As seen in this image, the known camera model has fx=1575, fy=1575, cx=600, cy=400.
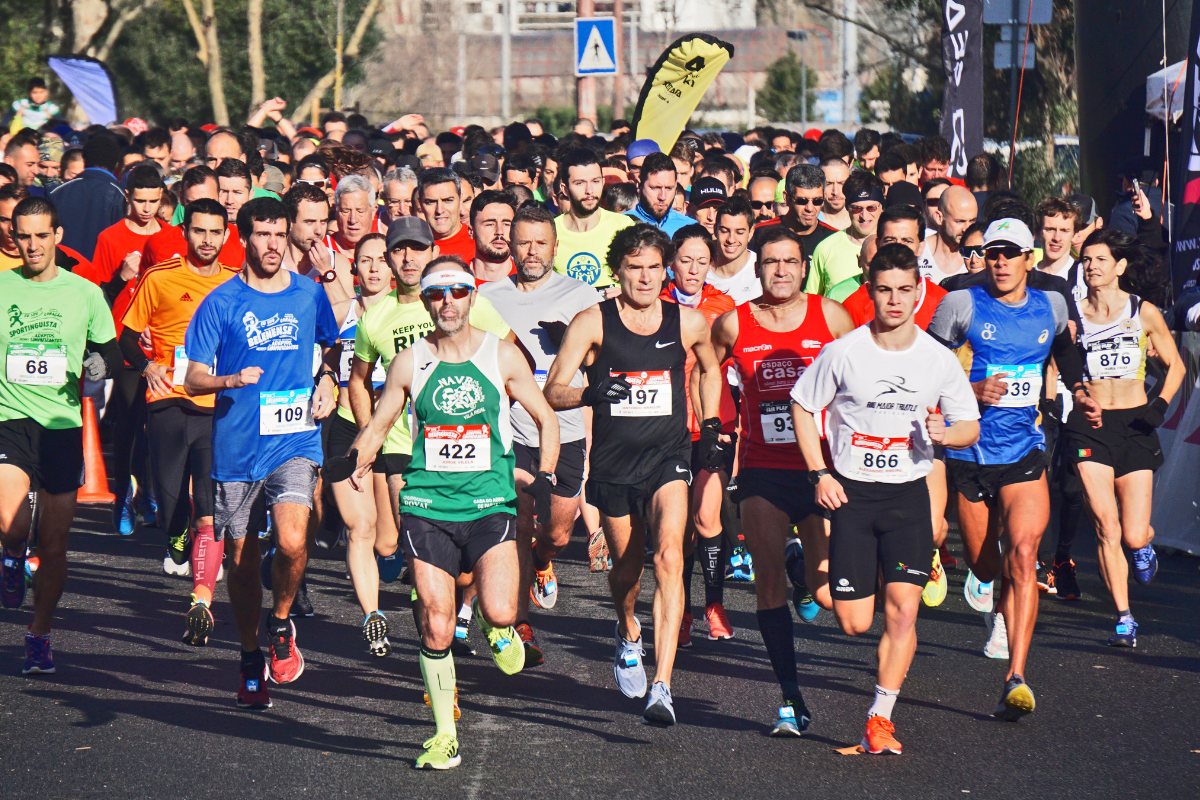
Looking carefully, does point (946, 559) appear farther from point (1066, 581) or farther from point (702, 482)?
point (702, 482)

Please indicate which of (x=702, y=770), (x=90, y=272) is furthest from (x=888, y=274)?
(x=90, y=272)

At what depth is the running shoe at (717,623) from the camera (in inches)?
317

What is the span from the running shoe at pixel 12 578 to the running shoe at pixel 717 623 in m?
3.49

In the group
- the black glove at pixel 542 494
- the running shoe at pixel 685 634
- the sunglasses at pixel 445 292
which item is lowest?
the running shoe at pixel 685 634

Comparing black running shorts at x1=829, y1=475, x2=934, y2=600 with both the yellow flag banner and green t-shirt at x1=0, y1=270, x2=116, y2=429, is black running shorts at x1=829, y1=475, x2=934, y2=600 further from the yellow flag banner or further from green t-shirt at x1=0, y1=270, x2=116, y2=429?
the yellow flag banner

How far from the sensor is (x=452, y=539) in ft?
20.3

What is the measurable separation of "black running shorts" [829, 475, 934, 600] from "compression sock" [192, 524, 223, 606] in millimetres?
3013

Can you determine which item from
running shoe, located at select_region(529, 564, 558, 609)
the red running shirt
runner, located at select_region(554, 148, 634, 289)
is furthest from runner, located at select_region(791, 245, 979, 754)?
runner, located at select_region(554, 148, 634, 289)

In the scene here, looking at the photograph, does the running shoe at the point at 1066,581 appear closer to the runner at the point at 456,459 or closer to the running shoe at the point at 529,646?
the running shoe at the point at 529,646

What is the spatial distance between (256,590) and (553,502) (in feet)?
5.53

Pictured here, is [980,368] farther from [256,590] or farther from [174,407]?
[174,407]

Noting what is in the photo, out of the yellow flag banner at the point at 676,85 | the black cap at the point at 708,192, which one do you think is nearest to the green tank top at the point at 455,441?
the black cap at the point at 708,192

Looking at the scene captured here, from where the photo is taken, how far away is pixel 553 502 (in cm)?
795

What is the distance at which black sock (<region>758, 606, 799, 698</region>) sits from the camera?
21.1 feet
